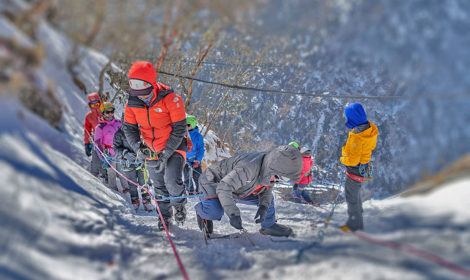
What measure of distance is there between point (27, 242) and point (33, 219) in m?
0.11

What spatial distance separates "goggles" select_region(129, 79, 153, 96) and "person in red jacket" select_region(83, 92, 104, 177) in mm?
537

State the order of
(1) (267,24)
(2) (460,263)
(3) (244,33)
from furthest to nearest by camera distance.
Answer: (3) (244,33)
(1) (267,24)
(2) (460,263)

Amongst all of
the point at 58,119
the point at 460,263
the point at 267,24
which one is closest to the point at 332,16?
the point at 267,24

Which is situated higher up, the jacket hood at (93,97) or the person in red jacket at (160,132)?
the jacket hood at (93,97)

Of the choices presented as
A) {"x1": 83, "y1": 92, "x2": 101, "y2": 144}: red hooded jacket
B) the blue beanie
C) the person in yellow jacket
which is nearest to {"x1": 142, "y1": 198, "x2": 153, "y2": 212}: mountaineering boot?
{"x1": 83, "y1": 92, "x2": 101, "y2": 144}: red hooded jacket

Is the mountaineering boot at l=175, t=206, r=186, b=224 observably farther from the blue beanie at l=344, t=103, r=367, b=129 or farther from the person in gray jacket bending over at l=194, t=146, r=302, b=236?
the blue beanie at l=344, t=103, r=367, b=129

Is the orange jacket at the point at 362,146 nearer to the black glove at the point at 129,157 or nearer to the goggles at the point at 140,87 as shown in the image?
the goggles at the point at 140,87

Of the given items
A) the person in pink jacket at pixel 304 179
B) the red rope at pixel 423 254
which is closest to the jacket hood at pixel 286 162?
the red rope at pixel 423 254

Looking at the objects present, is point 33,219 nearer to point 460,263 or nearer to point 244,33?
point 460,263

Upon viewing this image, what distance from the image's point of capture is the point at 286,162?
2.32m

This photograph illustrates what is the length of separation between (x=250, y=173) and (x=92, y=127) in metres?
2.23

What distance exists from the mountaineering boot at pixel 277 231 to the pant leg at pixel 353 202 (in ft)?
1.55

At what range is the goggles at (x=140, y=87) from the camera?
2.38 m

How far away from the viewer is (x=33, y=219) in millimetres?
1240
